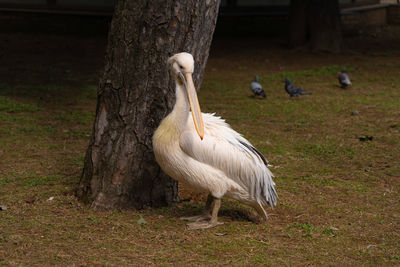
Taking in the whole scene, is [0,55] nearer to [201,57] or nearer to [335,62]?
[335,62]

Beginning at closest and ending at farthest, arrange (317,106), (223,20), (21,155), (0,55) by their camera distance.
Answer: (21,155)
(317,106)
(0,55)
(223,20)

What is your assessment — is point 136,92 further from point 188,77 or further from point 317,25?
point 317,25

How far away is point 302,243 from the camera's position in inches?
165

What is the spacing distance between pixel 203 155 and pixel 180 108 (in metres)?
0.42

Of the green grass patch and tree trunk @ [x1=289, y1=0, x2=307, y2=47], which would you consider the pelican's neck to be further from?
tree trunk @ [x1=289, y1=0, x2=307, y2=47]

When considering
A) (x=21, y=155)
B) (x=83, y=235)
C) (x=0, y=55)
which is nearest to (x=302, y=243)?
(x=83, y=235)

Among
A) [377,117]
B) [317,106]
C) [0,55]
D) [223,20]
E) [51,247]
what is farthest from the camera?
[223,20]

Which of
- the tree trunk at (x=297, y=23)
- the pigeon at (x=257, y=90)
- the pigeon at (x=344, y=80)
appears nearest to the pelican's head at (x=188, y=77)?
the pigeon at (x=257, y=90)

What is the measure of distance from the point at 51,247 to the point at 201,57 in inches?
81.4

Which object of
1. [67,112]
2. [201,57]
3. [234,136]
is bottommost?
[67,112]

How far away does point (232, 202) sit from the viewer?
5.20 metres

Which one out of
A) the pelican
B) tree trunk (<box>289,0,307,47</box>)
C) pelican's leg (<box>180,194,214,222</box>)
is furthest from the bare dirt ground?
tree trunk (<box>289,0,307,47</box>)

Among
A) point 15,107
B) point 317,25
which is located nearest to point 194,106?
point 15,107

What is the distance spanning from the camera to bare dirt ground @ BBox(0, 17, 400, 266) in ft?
13.1
